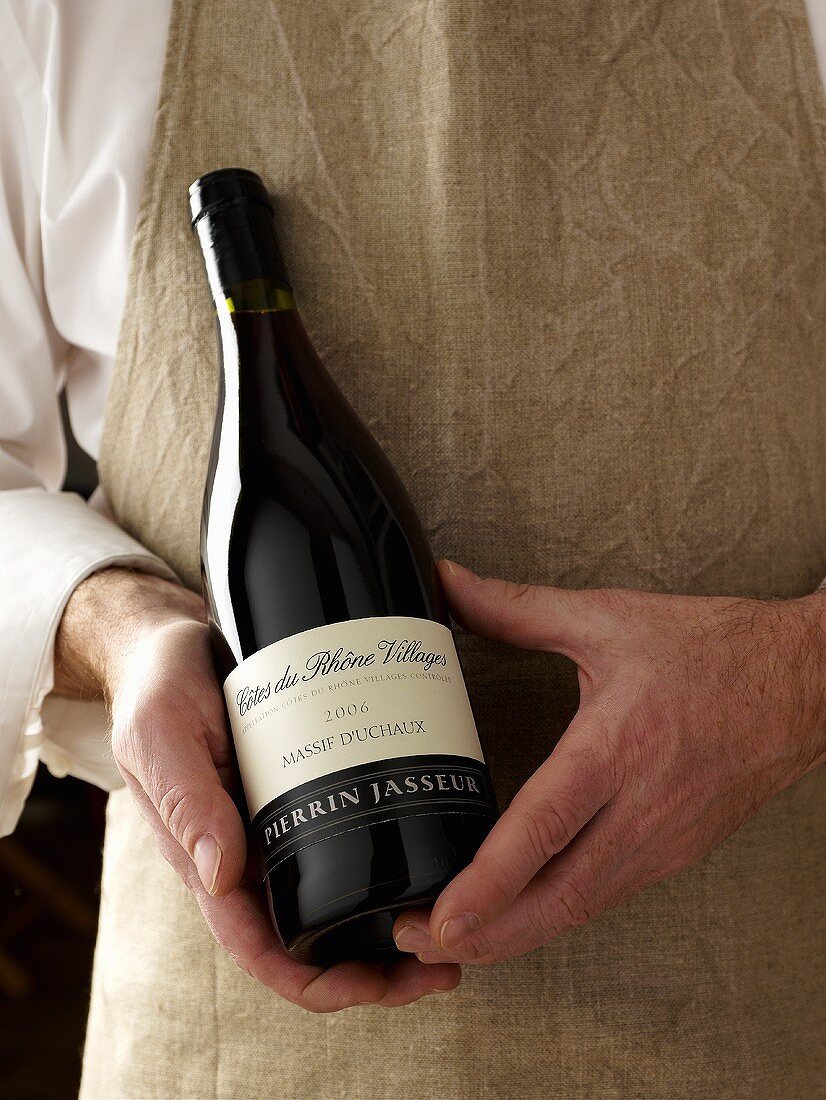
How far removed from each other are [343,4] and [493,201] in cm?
19

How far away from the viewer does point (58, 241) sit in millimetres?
668

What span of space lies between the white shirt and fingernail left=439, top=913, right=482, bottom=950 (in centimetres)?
34

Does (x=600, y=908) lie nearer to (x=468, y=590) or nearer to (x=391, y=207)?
(x=468, y=590)

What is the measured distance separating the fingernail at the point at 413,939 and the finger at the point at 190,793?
0.29 ft

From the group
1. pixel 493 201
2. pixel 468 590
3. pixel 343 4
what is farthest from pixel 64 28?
pixel 468 590

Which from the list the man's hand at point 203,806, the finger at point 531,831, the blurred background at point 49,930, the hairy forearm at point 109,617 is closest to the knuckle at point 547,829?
the finger at point 531,831

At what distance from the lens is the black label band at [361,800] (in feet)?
1.44

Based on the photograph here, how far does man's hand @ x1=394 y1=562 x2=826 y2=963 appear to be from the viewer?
0.45 meters

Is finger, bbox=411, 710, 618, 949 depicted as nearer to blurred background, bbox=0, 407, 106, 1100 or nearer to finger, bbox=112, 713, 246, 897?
finger, bbox=112, 713, 246, 897

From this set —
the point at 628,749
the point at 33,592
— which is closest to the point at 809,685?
the point at 628,749

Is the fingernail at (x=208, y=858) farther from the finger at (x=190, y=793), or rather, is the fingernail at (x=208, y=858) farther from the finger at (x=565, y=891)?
the finger at (x=565, y=891)

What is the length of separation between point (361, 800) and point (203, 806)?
8cm

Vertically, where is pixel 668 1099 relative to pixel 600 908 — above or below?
below

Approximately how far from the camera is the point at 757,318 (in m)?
0.62
